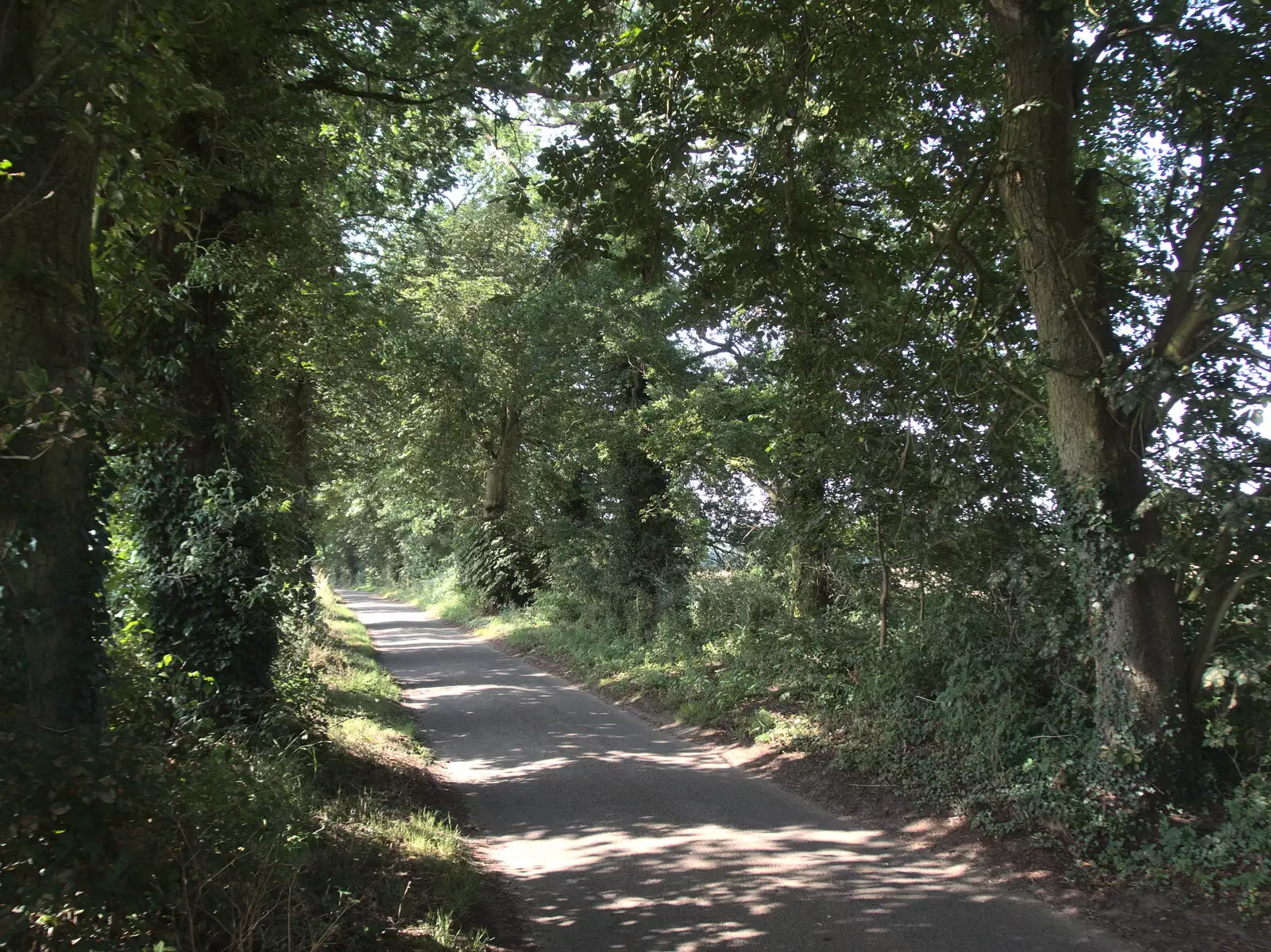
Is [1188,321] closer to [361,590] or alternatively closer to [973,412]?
[973,412]

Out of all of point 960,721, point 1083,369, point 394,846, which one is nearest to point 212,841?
point 394,846

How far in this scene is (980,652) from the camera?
24.9 feet

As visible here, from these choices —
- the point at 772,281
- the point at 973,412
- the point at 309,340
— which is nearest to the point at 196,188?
the point at 309,340

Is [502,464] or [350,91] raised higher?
[350,91]

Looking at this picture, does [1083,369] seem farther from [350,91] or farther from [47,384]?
[350,91]

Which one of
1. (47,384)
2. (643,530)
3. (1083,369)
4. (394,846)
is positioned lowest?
(394,846)

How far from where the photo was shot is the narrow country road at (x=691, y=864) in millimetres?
5047

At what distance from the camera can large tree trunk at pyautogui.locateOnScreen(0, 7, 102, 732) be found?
142 inches

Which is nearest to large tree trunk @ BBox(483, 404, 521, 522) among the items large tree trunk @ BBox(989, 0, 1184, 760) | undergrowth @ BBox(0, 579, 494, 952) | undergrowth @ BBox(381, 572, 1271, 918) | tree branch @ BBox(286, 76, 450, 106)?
undergrowth @ BBox(381, 572, 1271, 918)

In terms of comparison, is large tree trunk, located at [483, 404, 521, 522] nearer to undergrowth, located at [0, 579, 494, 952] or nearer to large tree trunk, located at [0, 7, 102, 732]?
undergrowth, located at [0, 579, 494, 952]

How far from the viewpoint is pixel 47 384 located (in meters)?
3.39

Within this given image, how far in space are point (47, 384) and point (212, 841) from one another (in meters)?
2.40

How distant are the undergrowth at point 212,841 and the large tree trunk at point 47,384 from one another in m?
0.54

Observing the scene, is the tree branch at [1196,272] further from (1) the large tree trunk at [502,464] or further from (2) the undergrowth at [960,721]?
(1) the large tree trunk at [502,464]
